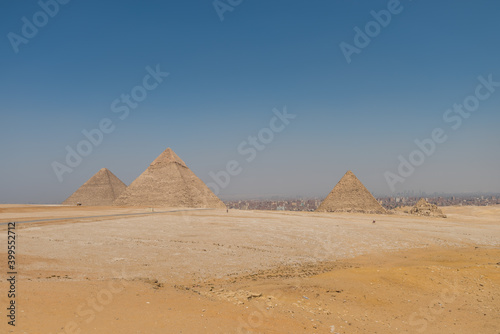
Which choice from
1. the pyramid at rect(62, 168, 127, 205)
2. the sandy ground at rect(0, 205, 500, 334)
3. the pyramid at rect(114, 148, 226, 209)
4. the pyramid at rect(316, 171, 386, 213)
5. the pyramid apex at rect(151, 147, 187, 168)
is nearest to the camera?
the sandy ground at rect(0, 205, 500, 334)

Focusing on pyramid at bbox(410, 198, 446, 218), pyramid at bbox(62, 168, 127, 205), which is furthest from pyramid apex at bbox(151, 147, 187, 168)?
pyramid at bbox(410, 198, 446, 218)

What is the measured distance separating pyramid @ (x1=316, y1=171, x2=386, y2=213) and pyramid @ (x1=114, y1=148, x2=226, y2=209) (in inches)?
1027

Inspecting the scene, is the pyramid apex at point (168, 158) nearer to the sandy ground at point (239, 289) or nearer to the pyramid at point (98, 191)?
the pyramid at point (98, 191)

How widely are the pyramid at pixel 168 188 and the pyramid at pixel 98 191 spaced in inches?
542

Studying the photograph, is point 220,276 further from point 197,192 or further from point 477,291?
point 197,192

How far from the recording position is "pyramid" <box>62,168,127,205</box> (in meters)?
81.1

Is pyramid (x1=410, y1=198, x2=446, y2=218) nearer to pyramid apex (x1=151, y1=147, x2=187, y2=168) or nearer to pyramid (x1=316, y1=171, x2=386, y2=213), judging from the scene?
pyramid (x1=316, y1=171, x2=386, y2=213)

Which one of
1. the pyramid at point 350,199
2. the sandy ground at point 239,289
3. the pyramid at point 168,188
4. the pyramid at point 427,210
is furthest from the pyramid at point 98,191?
the pyramid at point 427,210

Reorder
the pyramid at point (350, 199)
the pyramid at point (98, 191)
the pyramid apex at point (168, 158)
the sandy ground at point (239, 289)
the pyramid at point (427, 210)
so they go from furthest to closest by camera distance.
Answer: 1. the pyramid at point (98, 191)
2. the pyramid apex at point (168, 158)
3. the pyramid at point (350, 199)
4. the pyramid at point (427, 210)
5. the sandy ground at point (239, 289)

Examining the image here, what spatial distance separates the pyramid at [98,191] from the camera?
3194 inches

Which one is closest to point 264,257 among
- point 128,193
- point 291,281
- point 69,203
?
point 291,281

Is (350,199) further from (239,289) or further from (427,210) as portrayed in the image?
(239,289)

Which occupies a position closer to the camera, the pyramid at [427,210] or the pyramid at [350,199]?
the pyramid at [427,210]

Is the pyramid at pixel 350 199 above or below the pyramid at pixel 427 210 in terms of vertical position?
above
